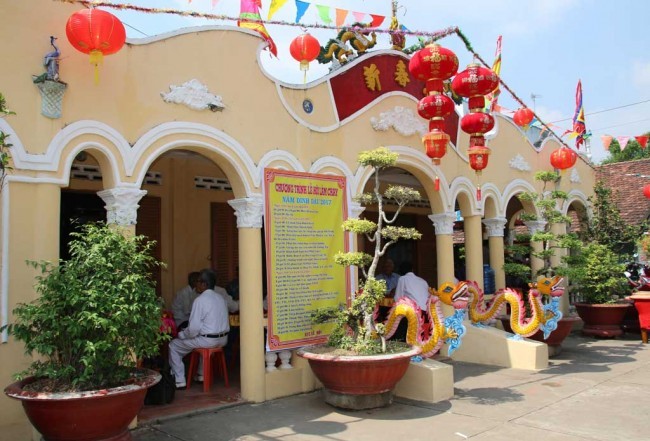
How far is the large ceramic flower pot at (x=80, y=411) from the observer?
12.9 feet

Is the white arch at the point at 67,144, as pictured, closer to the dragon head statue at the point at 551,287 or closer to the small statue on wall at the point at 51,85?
the small statue on wall at the point at 51,85

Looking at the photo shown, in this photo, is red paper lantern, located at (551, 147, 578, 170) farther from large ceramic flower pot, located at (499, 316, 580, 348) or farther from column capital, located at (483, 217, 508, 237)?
large ceramic flower pot, located at (499, 316, 580, 348)

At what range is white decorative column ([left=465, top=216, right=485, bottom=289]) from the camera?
959 centimetres

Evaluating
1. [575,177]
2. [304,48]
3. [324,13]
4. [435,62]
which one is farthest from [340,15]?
[575,177]

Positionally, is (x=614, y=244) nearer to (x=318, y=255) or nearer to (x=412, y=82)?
(x=412, y=82)

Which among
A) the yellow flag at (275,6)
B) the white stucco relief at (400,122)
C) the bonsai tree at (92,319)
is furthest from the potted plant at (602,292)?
the bonsai tree at (92,319)

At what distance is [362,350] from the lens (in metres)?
6.05

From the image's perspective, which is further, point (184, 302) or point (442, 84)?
point (184, 302)

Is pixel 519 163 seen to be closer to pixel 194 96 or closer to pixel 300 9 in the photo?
pixel 300 9

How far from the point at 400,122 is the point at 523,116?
3718 mm

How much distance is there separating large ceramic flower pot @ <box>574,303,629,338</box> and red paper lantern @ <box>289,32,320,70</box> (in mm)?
7065

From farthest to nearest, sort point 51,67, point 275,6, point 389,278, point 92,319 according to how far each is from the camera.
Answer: point 389,278 < point 275,6 < point 51,67 < point 92,319

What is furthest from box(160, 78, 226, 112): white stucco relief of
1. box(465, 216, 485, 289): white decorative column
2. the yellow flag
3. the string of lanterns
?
box(465, 216, 485, 289): white decorative column

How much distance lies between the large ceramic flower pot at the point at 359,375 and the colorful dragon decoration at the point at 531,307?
98.1 inches
